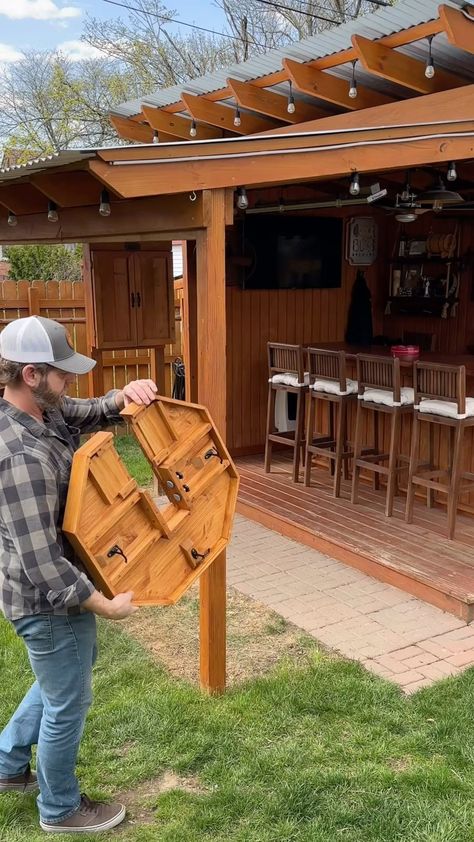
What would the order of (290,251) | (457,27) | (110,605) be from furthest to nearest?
(290,251)
(457,27)
(110,605)

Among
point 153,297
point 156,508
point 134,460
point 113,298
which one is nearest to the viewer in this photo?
point 156,508

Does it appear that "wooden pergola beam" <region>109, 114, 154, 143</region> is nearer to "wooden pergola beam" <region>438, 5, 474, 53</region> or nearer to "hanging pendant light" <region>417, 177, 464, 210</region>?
"hanging pendant light" <region>417, 177, 464, 210</region>

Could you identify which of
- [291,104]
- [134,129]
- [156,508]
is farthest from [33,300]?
[156,508]

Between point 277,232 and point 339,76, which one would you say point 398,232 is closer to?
point 277,232

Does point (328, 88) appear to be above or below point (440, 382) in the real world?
above

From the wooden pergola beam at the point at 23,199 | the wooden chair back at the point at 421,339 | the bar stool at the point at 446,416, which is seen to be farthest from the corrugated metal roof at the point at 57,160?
the wooden chair back at the point at 421,339

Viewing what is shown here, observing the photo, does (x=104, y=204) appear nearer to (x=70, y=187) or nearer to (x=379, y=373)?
(x=70, y=187)

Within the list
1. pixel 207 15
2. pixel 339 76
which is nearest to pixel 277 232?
pixel 339 76

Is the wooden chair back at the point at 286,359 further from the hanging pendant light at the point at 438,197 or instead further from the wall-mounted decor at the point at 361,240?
the wall-mounted decor at the point at 361,240

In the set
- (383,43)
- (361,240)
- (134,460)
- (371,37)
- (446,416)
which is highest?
(371,37)

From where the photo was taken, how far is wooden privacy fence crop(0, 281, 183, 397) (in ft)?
29.0

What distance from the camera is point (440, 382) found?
16.0 ft

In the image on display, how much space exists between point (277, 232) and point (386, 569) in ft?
12.0

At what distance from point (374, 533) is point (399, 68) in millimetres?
2861
